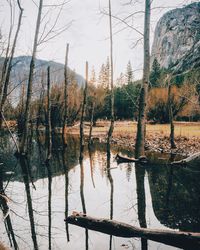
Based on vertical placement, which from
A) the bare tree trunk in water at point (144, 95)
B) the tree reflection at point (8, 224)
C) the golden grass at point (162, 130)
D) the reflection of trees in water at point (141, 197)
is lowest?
the tree reflection at point (8, 224)

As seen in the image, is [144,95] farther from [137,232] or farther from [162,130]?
[162,130]

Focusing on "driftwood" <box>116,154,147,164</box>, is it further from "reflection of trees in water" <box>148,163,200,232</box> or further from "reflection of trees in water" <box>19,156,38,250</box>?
"reflection of trees in water" <box>19,156,38,250</box>

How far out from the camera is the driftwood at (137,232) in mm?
5133

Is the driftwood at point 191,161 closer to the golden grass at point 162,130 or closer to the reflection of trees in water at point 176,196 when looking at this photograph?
the reflection of trees in water at point 176,196

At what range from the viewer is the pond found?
595cm

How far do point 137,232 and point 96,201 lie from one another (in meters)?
3.10

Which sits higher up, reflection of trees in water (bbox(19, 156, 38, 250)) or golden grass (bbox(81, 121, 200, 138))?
golden grass (bbox(81, 121, 200, 138))

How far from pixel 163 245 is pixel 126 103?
59452 mm

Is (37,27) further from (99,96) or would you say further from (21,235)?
(99,96)

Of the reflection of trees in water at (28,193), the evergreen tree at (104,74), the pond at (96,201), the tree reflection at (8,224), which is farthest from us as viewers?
the evergreen tree at (104,74)

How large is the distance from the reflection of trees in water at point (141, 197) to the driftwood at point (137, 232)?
19 cm

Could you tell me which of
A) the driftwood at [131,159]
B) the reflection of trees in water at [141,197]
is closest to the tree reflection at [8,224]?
the reflection of trees in water at [141,197]

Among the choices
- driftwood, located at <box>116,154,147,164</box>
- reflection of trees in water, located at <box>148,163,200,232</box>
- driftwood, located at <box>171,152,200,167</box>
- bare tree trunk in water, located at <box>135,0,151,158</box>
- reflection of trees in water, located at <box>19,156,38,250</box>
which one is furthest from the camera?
bare tree trunk in water, located at <box>135,0,151,158</box>

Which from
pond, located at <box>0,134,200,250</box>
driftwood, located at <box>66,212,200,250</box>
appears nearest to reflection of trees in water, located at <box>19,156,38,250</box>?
pond, located at <box>0,134,200,250</box>
